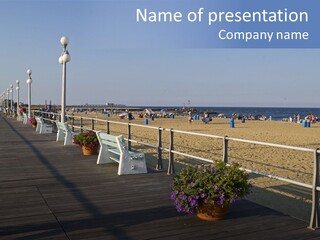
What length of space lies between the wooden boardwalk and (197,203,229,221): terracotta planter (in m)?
0.08

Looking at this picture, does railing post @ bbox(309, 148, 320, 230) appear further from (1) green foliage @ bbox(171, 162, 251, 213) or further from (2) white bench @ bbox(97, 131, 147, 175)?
(2) white bench @ bbox(97, 131, 147, 175)

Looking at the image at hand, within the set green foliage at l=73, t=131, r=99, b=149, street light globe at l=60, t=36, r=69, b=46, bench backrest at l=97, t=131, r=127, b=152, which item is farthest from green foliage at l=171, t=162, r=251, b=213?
street light globe at l=60, t=36, r=69, b=46

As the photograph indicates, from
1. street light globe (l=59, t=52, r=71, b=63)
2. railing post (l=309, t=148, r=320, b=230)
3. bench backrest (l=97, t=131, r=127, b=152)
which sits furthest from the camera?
street light globe (l=59, t=52, r=71, b=63)

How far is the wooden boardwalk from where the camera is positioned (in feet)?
13.2

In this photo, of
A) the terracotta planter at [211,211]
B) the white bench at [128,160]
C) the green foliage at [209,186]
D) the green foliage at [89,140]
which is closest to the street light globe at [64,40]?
the green foliage at [89,140]

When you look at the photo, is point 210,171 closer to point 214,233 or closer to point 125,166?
point 214,233

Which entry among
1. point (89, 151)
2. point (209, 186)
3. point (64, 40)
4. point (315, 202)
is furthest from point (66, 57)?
point (315, 202)

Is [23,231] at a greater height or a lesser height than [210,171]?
lesser

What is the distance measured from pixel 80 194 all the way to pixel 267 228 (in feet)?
9.13

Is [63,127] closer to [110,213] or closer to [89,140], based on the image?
[89,140]

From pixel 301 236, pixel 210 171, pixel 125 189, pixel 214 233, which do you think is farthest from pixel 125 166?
pixel 301 236

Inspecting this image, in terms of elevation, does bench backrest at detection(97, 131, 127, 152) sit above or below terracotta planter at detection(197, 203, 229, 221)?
above

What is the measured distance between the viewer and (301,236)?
3936 millimetres

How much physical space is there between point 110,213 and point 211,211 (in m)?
1.22
